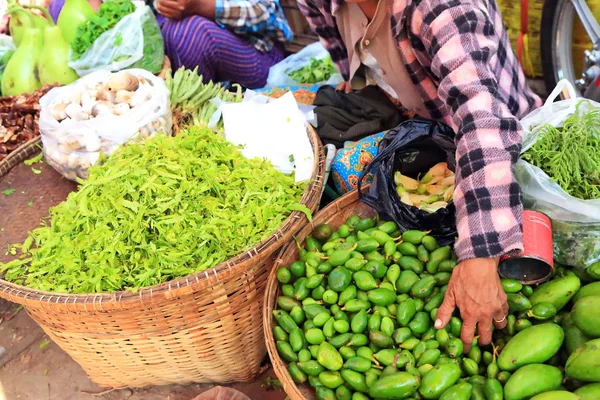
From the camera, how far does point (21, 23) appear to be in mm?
3412

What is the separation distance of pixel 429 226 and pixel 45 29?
2737 mm

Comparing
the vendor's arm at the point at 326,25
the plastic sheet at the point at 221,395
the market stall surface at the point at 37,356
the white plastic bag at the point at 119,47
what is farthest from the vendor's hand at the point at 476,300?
the white plastic bag at the point at 119,47

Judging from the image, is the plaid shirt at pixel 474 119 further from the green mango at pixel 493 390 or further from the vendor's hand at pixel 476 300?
the green mango at pixel 493 390

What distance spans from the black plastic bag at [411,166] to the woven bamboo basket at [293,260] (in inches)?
3.3

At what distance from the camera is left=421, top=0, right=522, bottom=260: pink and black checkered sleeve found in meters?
1.46

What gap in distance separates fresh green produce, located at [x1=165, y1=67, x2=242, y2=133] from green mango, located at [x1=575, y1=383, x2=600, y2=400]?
1941mm

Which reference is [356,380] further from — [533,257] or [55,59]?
[55,59]

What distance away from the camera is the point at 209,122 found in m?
2.48

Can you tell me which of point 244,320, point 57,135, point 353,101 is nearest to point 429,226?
point 244,320

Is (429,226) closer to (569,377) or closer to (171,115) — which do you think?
(569,377)

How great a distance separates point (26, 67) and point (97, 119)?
4.42 ft

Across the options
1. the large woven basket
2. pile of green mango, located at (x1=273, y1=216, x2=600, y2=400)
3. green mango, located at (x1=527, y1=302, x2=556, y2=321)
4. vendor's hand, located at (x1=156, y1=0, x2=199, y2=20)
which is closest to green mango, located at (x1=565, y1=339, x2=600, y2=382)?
pile of green mango, located at (x1=273, y1=216, x2=600, y2=400)

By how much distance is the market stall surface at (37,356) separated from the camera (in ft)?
7.32

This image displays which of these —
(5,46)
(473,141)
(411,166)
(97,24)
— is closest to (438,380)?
(473,141)
